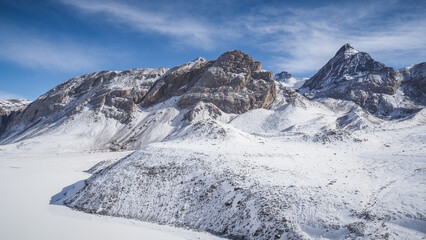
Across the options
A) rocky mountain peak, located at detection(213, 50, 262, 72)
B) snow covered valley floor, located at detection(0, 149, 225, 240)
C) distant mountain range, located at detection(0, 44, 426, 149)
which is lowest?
snow covered valley floor, located at detection(0, 149, 225, 240)

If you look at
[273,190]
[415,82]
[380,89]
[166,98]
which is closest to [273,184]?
[273,190]

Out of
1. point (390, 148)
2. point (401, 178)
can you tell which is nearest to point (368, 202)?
point (401, 178)

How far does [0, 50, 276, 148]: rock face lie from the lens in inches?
3772

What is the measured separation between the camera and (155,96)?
103312 millimetres

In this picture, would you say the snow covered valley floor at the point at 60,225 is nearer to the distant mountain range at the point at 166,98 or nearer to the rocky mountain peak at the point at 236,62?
the distant mountain range at the point at 166,98

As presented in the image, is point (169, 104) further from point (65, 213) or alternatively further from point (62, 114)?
point (65, 213)

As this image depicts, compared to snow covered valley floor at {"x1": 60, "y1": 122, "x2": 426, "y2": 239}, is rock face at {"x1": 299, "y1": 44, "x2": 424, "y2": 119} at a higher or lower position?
higher

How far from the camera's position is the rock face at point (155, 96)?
→ 9581 centimetres

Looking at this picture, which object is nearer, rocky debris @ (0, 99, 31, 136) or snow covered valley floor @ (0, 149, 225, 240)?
snow covered valley floor @ (0, 149, 225, 240)

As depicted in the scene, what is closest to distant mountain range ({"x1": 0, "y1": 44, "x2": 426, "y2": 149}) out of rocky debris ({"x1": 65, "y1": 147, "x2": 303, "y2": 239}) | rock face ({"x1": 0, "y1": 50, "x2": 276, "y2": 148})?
rock face ({"x1": 0, "y1": 50, "x2": 276, "y2": 148})

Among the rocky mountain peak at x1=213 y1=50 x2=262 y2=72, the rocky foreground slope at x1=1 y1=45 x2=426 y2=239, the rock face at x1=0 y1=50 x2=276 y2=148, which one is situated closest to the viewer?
the rocky foreground slope at x1=1 y1=45 x2=426 y2=239

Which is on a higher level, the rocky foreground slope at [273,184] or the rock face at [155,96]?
the rock face at [155,96]

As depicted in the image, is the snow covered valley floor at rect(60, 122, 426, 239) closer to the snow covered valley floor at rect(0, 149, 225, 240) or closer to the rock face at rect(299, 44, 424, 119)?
the snow covered valley floor at rect(0, 149, 225, 240)

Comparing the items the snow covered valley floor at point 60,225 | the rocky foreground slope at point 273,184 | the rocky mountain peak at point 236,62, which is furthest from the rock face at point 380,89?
the snow covered valley floor at point 60,225
